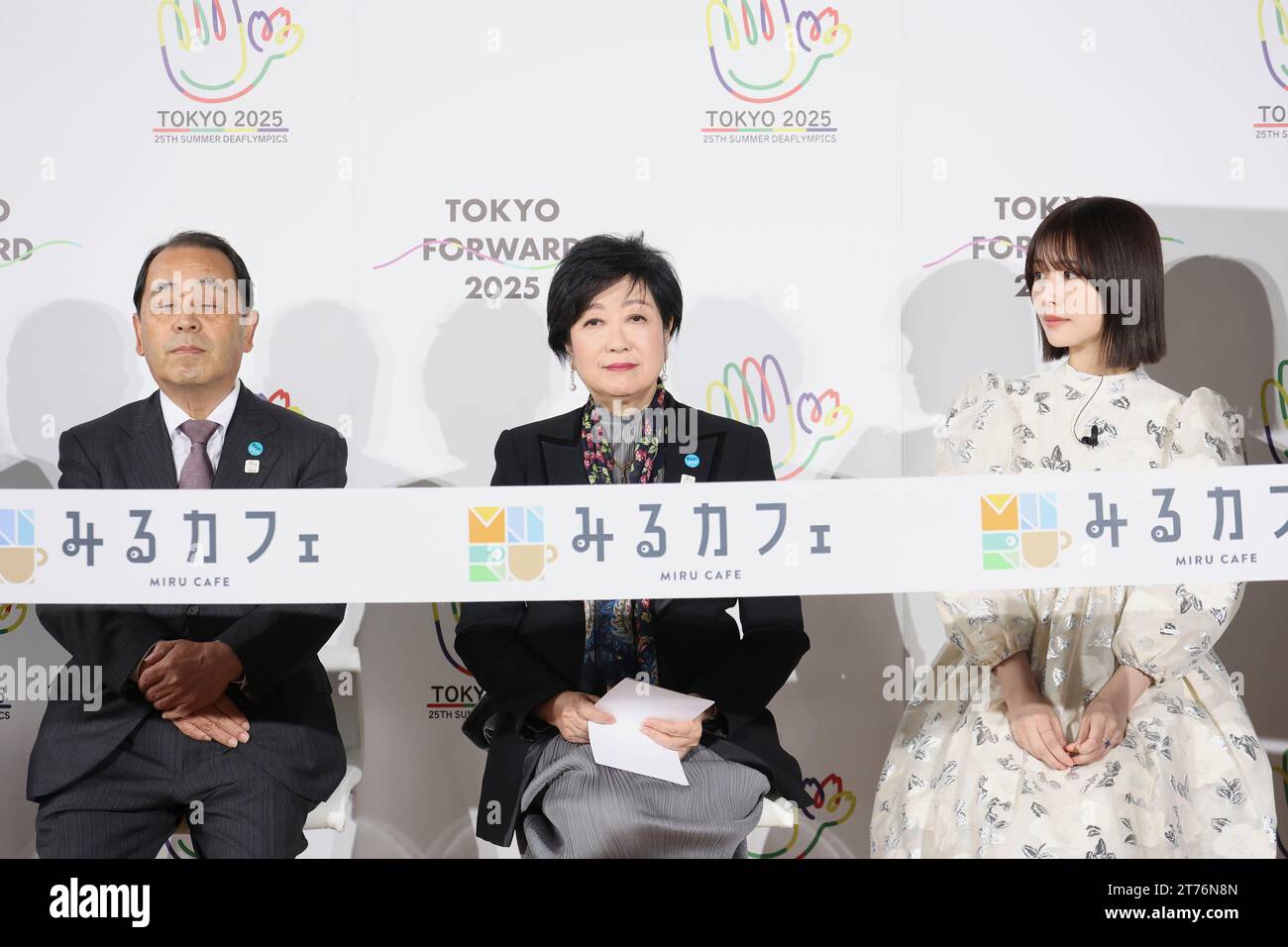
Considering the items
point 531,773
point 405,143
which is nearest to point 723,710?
point 531,773

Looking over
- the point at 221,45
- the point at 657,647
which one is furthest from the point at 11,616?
the point at 657,647

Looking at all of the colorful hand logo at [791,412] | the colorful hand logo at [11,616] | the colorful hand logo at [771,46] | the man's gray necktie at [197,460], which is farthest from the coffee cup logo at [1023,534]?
the colorful hand logo at [11,616]

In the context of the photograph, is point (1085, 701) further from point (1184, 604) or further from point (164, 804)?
point (164, 804)

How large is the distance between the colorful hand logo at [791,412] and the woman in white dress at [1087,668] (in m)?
0.39

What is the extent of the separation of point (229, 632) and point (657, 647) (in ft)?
2.88

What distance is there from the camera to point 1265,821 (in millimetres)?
2176

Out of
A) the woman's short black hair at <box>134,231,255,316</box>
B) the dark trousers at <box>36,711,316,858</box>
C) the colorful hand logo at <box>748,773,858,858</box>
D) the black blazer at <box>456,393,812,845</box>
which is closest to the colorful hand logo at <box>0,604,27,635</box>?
the dark trousers at <box>36,711,316,858</box>

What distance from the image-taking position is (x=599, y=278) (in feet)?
8.16

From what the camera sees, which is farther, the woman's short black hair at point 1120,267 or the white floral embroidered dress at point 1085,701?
the woman's short black hair at point 1120,267

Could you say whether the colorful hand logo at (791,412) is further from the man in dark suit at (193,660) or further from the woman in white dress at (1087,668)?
the man in dark suit at (193,660)

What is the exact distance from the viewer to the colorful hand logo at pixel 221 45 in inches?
109
